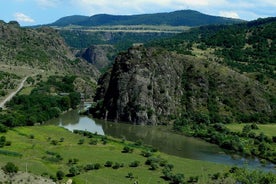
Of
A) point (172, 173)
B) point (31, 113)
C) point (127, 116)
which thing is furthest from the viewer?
point (127, 116)

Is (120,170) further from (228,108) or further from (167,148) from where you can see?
Result: (228,108)

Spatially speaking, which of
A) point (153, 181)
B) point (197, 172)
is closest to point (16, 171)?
point (153, 181)

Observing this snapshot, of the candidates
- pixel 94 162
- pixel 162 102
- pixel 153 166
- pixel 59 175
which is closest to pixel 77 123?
pixel 162 102


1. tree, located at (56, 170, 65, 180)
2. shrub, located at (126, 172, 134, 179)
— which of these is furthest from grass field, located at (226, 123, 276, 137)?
tree, located at (56, 170, 65, 180)

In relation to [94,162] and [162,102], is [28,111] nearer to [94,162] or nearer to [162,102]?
[162,102]

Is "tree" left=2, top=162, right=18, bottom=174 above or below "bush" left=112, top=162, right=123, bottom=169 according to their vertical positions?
above

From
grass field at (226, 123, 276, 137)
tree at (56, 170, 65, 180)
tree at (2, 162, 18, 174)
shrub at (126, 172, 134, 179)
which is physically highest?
tree at (2, 162, 18, 174)

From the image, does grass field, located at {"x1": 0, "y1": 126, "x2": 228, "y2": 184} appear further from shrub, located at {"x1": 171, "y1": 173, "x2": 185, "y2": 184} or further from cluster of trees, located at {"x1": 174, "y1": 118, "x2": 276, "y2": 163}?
cluster of trees, located at {"x1": 174, "y1": 118, "x2": 276, "y2": 163}
